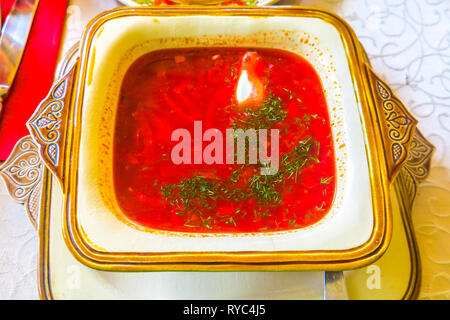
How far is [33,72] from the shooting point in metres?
1.05

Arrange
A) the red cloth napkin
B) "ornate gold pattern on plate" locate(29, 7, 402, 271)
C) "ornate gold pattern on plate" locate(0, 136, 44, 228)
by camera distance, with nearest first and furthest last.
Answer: "ornate gold pattern on plate" locate(29, 7, 402, 271) → "ornate gold pattern on plate" locate(0, 136, 44, 228) → the red cloth napkin

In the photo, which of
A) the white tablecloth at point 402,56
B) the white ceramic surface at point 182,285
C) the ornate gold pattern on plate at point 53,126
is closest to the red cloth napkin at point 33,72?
the white tablecloth at point 402,56

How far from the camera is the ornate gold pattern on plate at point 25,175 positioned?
85 cm

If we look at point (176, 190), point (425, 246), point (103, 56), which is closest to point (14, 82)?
point (103, 56)

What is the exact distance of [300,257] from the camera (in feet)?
1.97

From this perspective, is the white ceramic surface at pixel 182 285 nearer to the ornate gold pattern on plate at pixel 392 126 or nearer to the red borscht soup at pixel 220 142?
the red borscht soup at pixel 220 142

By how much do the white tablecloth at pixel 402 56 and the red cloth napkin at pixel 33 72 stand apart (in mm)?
47

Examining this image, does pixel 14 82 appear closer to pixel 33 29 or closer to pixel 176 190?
pixel 33 29

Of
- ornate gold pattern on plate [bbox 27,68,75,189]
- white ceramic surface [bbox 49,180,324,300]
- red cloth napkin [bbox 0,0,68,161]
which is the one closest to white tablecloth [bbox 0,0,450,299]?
red cloth napkin [bbox 0,0,68,161]

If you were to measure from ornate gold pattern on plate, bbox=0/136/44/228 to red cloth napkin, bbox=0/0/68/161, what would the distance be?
0.16 ft

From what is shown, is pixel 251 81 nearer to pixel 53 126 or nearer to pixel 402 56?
pixel 53 126

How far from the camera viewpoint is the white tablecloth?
0.90 m

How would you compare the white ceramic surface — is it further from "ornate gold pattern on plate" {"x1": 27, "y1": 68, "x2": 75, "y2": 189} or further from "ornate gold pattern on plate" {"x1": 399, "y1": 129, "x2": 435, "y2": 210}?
"ornate gold pattern on plate" {"x1": 399, "y1": 129, "x2": 435, "y2": 210}

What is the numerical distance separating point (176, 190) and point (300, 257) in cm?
30
